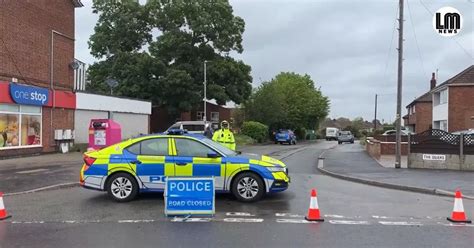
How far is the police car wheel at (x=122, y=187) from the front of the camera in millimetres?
10477

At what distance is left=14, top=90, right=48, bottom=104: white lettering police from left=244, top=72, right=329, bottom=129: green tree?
35874 millimetres

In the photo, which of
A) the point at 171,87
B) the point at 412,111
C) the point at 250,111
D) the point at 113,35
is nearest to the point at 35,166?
the point at 171,87

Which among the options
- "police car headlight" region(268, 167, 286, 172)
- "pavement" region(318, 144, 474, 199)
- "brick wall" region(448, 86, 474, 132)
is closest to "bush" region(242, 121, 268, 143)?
"brick wall" region(448, 86, 474, 132)

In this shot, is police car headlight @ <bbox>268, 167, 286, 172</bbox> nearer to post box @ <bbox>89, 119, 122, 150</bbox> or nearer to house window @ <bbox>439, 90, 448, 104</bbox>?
post box @ <bbox>89, 119, 122, 150</bbox>

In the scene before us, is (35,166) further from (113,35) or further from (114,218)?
(113,35)

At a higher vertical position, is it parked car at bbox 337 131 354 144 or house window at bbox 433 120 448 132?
house window at bbox 433 120 448 132

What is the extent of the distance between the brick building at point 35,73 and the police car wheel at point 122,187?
12.9 m

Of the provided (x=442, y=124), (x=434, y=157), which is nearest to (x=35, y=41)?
(x=434, y=157)

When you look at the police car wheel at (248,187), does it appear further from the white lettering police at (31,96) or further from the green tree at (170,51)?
the green tree at (170,51)

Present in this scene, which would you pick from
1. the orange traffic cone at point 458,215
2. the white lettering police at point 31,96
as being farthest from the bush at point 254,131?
the orange traffic cone at point 458,215

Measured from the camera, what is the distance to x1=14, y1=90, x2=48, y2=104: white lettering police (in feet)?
71.5

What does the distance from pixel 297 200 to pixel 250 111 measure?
158 feet

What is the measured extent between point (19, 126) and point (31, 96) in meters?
1.48

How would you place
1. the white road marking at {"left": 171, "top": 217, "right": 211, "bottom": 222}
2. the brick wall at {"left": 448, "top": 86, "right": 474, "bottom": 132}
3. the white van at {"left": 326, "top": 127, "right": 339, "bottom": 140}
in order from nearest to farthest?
the white road marking at {"left": 171, "top": 217, "right": 211, "bottom": 222}
the brick wall at {"left": 448, "top": 86, "right": 474, "bottom": 132}
the white van at {"left": 326, "top": 127, "right": 339, "bottom": 140}
